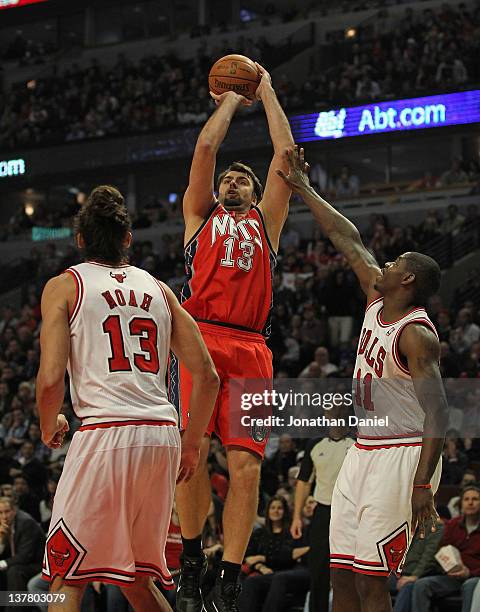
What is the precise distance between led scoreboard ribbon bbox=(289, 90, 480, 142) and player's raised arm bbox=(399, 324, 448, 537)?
16.3m

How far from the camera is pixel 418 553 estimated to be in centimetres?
931

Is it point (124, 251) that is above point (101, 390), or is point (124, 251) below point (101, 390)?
above

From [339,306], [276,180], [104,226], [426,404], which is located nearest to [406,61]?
[339,306]

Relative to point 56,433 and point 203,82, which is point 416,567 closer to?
point 56,433

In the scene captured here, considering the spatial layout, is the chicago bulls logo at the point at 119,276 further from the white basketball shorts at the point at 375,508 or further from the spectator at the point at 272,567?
the spectator at the point at 272,567

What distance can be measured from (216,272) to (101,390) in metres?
1.92

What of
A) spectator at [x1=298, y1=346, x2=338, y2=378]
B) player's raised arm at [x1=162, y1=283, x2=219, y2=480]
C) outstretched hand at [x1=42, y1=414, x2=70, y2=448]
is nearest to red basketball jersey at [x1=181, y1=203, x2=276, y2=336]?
player's raised arm at [x1=162, y1=283, x2=219, y2=480]

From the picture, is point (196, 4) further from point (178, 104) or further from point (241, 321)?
point (241, 321)

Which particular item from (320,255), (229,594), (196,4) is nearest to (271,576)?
(229,594)

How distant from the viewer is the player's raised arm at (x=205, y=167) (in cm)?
615

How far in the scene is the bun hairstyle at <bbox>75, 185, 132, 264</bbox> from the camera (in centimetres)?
447

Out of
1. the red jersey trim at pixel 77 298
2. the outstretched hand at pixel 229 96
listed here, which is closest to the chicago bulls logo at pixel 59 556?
the red jersey trim at pixel 77 298

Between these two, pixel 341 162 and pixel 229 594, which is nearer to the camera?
pixel 229 594

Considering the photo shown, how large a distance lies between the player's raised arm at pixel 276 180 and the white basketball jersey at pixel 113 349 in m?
2.04
